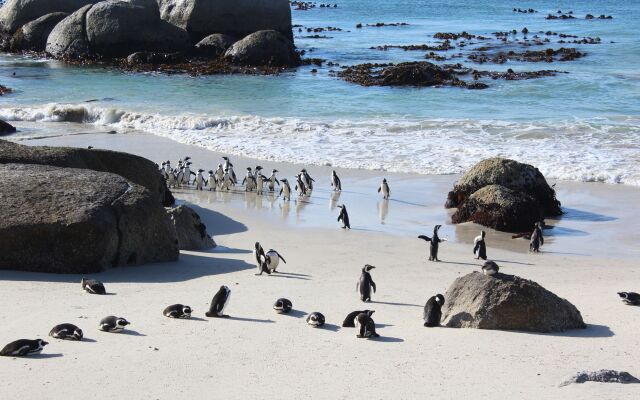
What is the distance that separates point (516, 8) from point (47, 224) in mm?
63112

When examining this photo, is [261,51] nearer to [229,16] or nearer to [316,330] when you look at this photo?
[229,16]

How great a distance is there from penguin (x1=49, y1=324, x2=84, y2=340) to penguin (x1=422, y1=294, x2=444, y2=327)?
342 cm

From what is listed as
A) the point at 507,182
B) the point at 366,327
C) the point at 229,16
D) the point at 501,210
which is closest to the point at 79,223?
the point at 366,327

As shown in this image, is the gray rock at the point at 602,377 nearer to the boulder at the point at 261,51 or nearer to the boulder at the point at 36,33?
the boulder at the point at 261,51

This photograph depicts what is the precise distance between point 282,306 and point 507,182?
8.09 meters

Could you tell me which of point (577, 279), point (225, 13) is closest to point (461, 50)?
point (225, 13)

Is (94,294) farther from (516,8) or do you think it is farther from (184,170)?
(516,8)

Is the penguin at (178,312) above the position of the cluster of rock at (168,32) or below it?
below

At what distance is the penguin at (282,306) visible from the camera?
33.1 ft

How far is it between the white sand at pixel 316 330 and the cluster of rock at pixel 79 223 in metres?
0.27

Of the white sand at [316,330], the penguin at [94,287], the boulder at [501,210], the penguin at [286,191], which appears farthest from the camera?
the penguin at [286,191]

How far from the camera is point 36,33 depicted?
43062mm

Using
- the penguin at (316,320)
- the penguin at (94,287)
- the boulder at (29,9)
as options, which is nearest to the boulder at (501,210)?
the penguin at (316,320)

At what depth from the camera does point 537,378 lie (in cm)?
812
